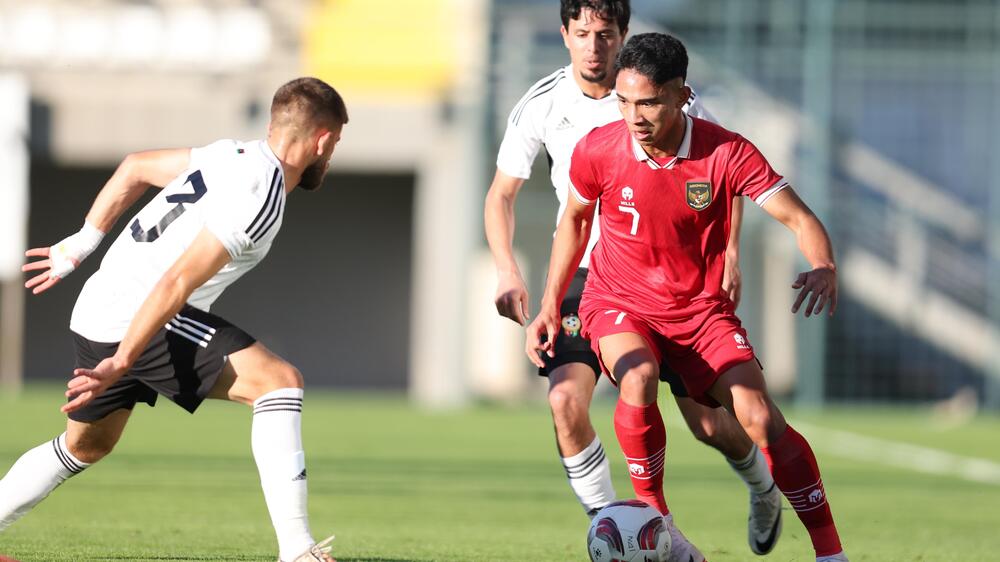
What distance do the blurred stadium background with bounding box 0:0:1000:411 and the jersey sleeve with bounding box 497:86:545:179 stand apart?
15.9 meters

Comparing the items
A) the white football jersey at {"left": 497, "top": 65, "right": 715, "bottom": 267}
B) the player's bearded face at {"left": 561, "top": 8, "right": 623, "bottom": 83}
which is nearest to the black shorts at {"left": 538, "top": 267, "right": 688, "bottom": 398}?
the white football jersey at {"left": 497, "top": 65, "right": 715, "bottom": 267}

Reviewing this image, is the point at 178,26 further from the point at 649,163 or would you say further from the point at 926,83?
the point at 649,163

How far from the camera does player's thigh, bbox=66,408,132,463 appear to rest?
577 cm

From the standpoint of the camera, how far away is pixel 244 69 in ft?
77.8

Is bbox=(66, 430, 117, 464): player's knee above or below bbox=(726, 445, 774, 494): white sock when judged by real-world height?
above

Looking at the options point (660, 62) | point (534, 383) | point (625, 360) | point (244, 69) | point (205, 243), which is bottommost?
point (534, 383)

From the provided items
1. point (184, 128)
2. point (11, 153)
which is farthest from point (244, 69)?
point (11, 153)

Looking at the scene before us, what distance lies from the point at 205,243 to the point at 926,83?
67.3 ft

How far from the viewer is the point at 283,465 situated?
5.52 meters

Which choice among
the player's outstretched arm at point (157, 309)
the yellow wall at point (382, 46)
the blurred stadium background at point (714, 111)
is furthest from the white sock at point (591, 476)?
the yellow wall at point (382, 46)

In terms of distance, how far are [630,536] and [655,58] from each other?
1734mm

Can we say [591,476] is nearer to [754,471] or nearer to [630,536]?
[630,536]

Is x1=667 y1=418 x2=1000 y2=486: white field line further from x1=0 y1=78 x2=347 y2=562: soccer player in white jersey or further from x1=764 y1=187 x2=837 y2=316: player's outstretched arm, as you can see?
x1=0 y1=78 x2=347 y2=562: soccer player in white jersey

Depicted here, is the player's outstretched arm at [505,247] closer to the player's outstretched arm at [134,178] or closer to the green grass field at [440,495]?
the green grass field at [440,495]
